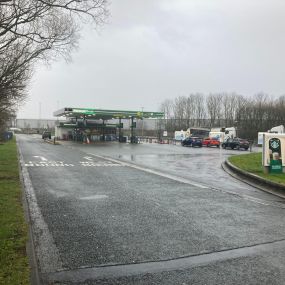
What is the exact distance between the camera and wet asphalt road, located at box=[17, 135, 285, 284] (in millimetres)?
5480

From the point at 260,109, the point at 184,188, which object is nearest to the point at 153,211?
the point at 184,188

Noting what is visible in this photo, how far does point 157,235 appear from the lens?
7441mm

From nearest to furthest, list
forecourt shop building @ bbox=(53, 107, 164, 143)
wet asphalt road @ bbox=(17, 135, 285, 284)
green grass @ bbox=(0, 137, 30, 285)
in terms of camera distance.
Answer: green grass @ bbox=(0, 137, 30, 285), wet asphalt road @ bbox=(17, 135, 285, 284), forecourt shop building @ bbox=(53, 107, 164, 143)

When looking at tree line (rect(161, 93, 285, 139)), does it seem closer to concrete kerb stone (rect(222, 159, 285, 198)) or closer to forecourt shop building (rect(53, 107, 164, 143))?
forecourt shop building (rect(53, 107, 164, 143))

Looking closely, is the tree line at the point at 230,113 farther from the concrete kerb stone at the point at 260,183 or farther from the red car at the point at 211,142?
the concrete kerb stone at the point at 260,183

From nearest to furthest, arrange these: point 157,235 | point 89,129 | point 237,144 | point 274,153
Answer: point 157,235 < point 274,153 < point 237,144 < point 89,129

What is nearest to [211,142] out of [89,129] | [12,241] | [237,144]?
[237,144]

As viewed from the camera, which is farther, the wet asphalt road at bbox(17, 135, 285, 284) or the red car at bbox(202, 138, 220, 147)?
the red car at bbox(202, 138, 220, 147)

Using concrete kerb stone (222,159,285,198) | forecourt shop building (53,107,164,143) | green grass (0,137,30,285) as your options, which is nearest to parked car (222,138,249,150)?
forecourt shop building (53,107,164,143)

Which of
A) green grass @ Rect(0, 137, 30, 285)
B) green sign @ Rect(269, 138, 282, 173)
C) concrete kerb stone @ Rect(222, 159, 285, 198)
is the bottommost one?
concrete kerb stone @ Rect(222, 159, 285, 198)

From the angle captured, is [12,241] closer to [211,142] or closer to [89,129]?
[211,142]

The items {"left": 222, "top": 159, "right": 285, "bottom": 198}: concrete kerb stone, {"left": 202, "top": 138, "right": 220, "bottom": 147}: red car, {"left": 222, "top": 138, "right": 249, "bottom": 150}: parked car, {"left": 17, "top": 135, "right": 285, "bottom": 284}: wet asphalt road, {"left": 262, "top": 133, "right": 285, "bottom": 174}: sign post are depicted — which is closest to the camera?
{"left": 17, "top": 135, "right": 285, "bottom": 284}: wet asphalt road

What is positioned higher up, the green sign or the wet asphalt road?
the green sign

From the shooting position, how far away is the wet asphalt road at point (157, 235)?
Result: 5.48m
